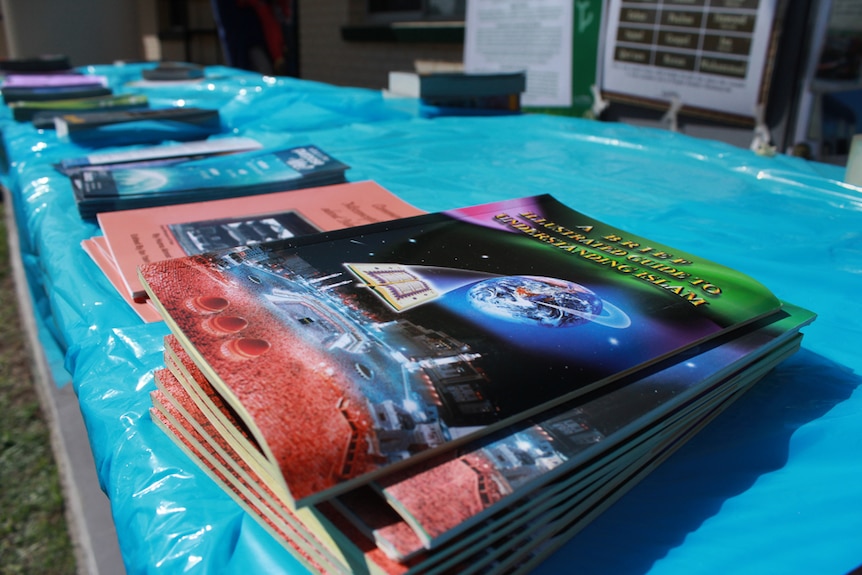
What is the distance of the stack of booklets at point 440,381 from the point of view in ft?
1.04

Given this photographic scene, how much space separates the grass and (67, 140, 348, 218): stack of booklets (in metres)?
0.85

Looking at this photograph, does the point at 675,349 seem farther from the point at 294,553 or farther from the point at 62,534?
the point at 62,534

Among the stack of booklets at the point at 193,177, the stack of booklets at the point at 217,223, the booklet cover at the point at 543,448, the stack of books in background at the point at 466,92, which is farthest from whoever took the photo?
the stack of books in background at the point at 466,92

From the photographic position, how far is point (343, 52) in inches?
183

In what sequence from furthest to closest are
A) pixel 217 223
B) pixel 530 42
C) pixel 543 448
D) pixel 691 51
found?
1. pixel 530 42
2. pixel 691 51
3. pixel 217 223
4. pixel 543 448

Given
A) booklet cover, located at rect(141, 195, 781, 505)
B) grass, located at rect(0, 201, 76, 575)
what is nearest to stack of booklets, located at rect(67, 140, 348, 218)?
booklet cover, located at rect(141, 195, 781, 505)

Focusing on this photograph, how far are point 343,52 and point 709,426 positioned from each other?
15.3 feet

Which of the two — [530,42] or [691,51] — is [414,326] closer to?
[691,51]

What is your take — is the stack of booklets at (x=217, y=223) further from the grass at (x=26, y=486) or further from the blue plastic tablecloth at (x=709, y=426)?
the grass at (x=26, y=486)

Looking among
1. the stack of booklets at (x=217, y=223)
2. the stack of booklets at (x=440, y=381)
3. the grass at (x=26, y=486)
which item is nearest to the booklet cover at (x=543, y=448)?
the stack of booklets at (x=440, y=381)

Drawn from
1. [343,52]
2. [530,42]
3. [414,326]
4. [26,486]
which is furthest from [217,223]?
[343,52]

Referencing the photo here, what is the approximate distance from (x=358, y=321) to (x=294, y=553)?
0.16 meters

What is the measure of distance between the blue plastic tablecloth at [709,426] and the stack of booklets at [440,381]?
2 cm

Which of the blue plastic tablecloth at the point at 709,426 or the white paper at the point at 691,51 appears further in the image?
the white paper at the point at 691,51
